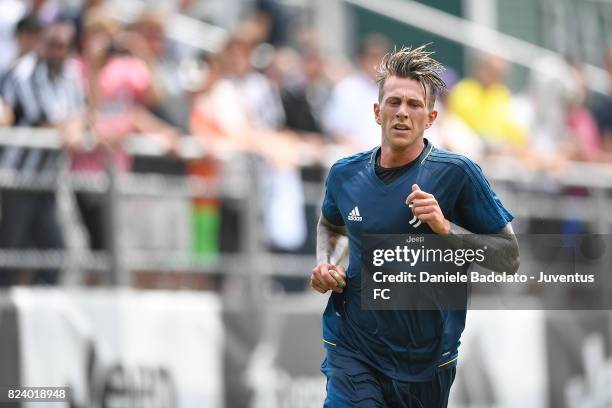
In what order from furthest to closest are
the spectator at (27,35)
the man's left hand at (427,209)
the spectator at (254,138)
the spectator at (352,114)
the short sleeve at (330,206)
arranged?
the spectator at (352,114) < the spectator at (254,138) < the spectator at (27,35) < the short sleeve at (330,206) < the man's left hand at (427,209)

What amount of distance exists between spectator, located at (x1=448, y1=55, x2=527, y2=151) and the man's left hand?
8.26 metres

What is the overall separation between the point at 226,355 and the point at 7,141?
9.86 ft

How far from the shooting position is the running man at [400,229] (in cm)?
671

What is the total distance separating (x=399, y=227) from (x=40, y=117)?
4914mm

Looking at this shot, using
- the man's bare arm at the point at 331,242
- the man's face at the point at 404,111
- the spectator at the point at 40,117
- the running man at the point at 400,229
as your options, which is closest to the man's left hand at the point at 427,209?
the running man at the point at 400,229

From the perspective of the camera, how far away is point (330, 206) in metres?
7.23

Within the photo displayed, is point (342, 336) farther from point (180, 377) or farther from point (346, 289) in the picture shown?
point (180, 377)

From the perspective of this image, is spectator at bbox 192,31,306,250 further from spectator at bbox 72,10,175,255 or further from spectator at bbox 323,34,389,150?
spectator at bbox 323,34,389,150

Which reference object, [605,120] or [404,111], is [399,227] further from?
[605,120]

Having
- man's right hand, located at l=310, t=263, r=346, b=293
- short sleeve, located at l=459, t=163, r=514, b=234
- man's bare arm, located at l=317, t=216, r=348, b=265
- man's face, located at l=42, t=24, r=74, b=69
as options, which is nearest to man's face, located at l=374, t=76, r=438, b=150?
short sleeve, located at l=459, t=163, r=514, b=234

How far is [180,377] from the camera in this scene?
12.0 meters

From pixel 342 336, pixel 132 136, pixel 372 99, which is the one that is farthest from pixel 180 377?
pixel 342 336

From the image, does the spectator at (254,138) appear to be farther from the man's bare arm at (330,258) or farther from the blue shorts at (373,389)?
the blue shorts at (373,389)

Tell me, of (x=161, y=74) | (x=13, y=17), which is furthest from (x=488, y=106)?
(x=13, y=17)
